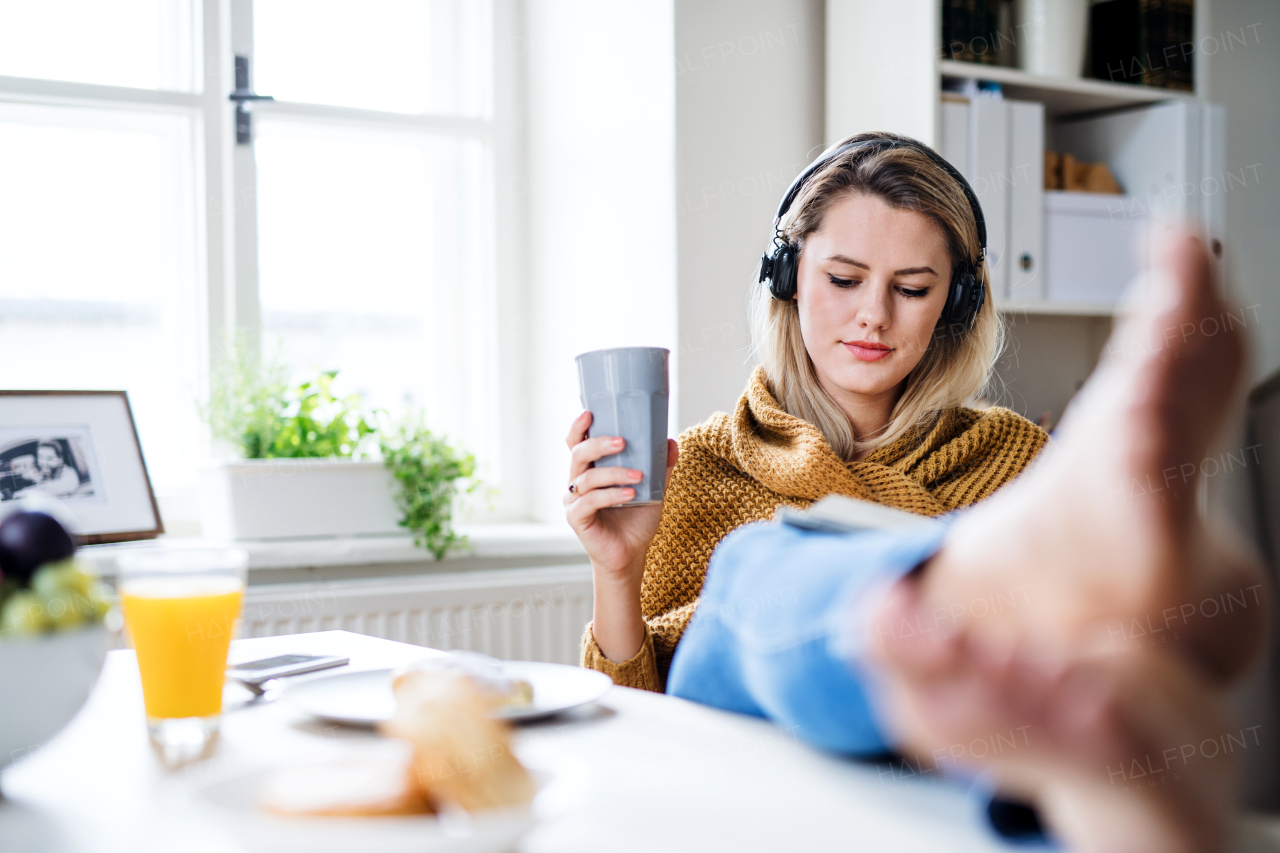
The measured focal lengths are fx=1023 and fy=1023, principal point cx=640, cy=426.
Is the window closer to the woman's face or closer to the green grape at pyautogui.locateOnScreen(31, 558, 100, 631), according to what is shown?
the woman's face

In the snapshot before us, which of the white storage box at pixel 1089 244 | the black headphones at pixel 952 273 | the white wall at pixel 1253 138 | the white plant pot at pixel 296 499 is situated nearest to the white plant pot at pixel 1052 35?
the white storage box at pixel 1089 244

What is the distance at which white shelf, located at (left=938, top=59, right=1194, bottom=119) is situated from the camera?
200cm

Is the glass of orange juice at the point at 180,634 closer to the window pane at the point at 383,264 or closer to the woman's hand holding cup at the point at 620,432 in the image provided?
the woman's hand holding cup at the point at 620,432

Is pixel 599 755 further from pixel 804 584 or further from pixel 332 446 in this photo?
pixel 332 446

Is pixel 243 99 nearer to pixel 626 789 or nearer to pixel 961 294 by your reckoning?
pixel 961 294

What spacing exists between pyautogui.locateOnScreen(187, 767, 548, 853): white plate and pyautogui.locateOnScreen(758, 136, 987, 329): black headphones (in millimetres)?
972

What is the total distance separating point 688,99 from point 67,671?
70.3 inches

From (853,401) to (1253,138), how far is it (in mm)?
1864

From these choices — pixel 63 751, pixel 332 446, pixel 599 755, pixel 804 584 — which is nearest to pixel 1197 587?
pixel 804 584

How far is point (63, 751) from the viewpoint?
0.65 metres

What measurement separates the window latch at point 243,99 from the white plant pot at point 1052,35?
1564mm

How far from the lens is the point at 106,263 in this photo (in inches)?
84.3

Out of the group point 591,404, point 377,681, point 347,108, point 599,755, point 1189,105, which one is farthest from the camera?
point 347,108

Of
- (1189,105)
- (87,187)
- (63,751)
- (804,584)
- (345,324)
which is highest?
(1189,105)
